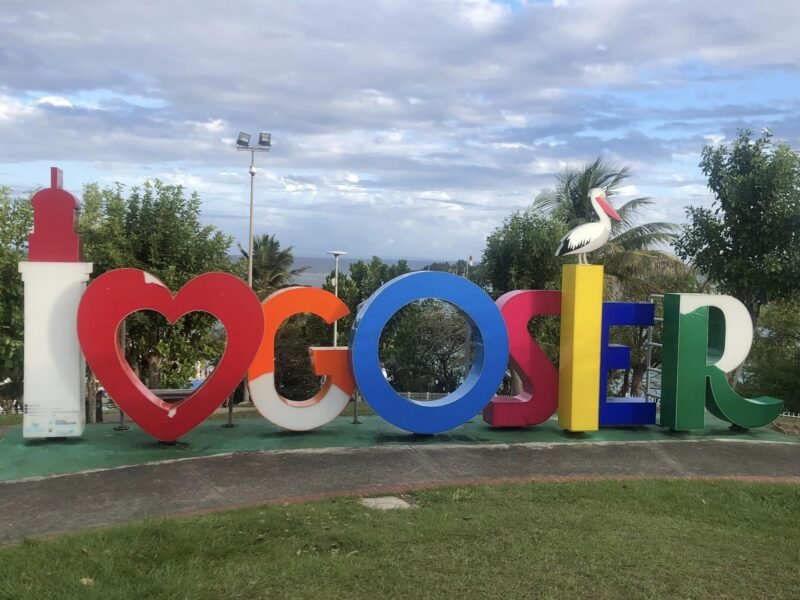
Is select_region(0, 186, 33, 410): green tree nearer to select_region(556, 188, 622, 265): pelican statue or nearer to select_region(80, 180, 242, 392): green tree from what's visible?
select_region(80, 180, 242, 392): green tree

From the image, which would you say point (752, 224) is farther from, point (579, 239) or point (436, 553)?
point (436, 553)

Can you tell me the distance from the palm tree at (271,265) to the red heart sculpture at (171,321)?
24.8m

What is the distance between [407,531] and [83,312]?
591 cm

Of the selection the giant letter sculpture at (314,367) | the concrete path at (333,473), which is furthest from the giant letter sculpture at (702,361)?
the giant letter sculpture at (314,367)

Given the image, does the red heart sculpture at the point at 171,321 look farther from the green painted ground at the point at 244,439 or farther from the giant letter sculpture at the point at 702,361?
the giant letter sculpture at the point at 702,361

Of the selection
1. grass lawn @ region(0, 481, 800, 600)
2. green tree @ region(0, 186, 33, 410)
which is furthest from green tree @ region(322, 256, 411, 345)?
grass lawn @ region(0, 481, 800, 600)

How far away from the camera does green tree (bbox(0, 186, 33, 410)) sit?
15.7 m

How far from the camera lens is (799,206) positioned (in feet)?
41.4

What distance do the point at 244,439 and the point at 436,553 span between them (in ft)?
18.4

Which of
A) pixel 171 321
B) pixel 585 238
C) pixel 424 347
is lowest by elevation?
Answer: pixel 424 347

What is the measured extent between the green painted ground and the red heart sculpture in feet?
1.73

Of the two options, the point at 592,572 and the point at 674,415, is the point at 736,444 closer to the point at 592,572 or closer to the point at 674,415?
the point at 674,415

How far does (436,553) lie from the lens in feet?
19.4

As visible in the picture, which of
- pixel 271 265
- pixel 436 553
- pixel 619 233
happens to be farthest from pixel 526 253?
pixel 271 265
